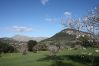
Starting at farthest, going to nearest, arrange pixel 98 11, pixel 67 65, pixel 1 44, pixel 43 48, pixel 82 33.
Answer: pixel 43 48
pixel 1 44
pixel 67 65
pixel 82 33
pixel 98 11

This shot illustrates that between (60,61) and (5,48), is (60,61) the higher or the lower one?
the lower one

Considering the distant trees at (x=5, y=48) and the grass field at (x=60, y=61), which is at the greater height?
the distant trees at (x=5, y=48)

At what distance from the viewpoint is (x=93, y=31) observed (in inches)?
926

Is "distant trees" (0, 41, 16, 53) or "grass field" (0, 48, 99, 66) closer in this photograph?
"grass field" (0, 48, 99, 66)

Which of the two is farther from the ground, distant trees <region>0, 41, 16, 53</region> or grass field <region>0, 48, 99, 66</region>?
distant trees <region>0, 41, 16, 53</region>

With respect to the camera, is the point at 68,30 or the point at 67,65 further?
the point at 67,65

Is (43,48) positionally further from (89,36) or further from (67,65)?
(89,36)

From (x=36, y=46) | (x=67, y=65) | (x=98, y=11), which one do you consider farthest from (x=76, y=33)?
(x=36, y=46)

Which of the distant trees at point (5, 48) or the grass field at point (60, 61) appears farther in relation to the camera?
the distant trees at point (5, 48)

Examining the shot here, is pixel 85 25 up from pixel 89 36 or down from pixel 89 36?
up

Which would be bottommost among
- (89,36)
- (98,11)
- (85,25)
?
(89,36)

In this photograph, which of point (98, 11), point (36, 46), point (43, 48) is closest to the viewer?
point (98, 11)

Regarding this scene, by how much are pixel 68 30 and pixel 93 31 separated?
3.63 meters

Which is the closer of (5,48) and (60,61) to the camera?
(60,61)
